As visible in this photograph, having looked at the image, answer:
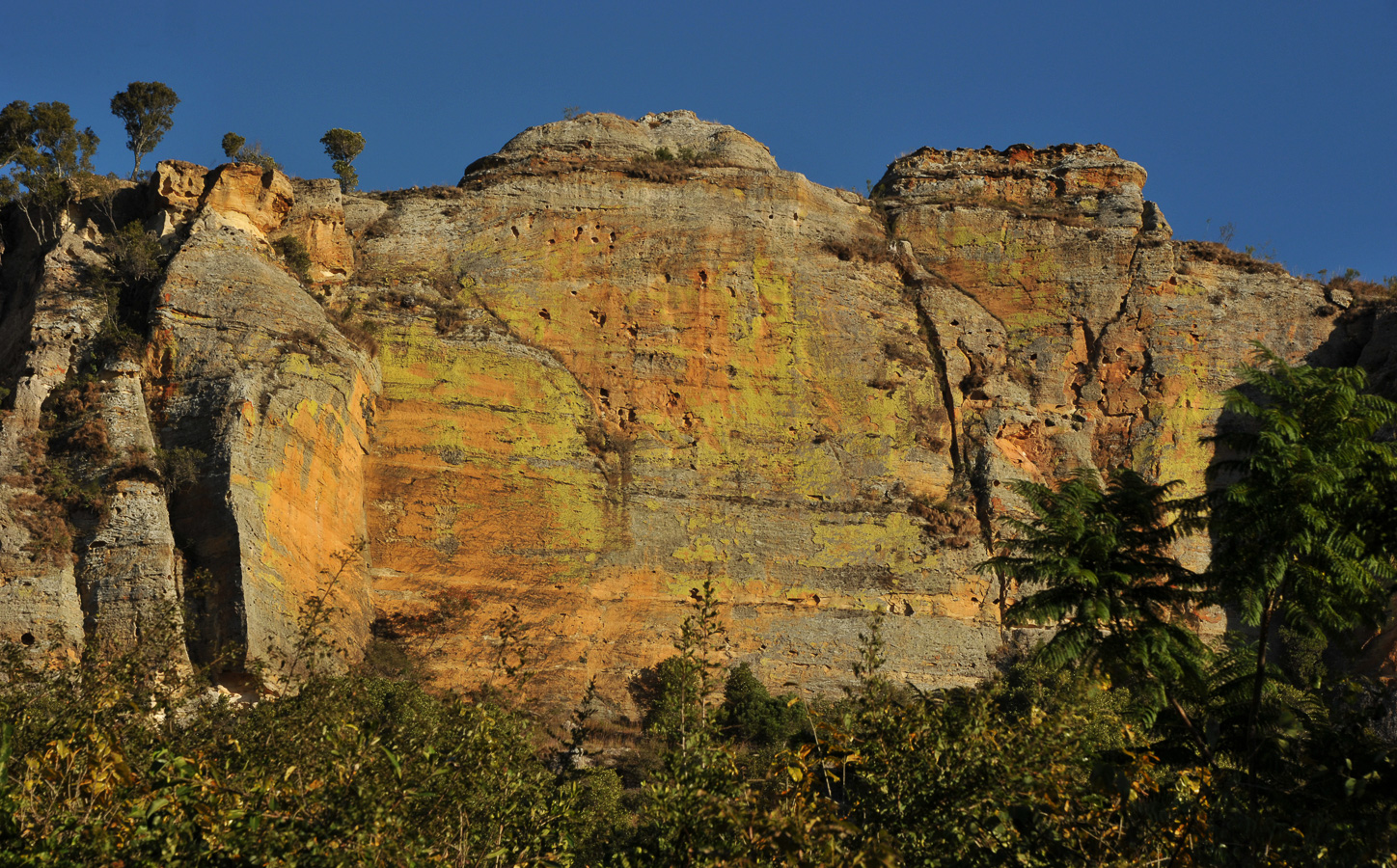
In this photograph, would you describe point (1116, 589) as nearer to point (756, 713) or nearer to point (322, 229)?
point (756, 713)

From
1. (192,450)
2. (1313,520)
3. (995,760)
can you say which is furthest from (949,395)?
(995,760)

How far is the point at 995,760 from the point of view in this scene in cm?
1062

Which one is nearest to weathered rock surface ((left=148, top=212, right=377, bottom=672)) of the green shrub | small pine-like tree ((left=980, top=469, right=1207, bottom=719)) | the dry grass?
the green shrub

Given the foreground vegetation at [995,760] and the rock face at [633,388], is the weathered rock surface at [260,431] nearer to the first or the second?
the rock face at [633,388]

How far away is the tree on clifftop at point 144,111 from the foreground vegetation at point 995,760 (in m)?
27.3

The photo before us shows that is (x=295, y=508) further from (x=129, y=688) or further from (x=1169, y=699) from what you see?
(x=1169, y=699)

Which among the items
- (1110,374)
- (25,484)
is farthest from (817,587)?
(25,484)

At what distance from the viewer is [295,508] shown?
22812mm

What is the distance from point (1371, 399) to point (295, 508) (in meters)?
18.0

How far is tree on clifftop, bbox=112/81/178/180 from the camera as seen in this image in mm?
36000

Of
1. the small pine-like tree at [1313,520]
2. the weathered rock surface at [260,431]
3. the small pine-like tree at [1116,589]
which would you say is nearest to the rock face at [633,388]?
the weathered rock surface at [260,431]

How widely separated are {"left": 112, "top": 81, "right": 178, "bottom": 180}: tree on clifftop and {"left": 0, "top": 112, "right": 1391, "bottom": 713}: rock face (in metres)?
7.83

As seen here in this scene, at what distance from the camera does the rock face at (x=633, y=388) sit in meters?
23.0

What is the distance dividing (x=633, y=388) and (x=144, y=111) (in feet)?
60.1
